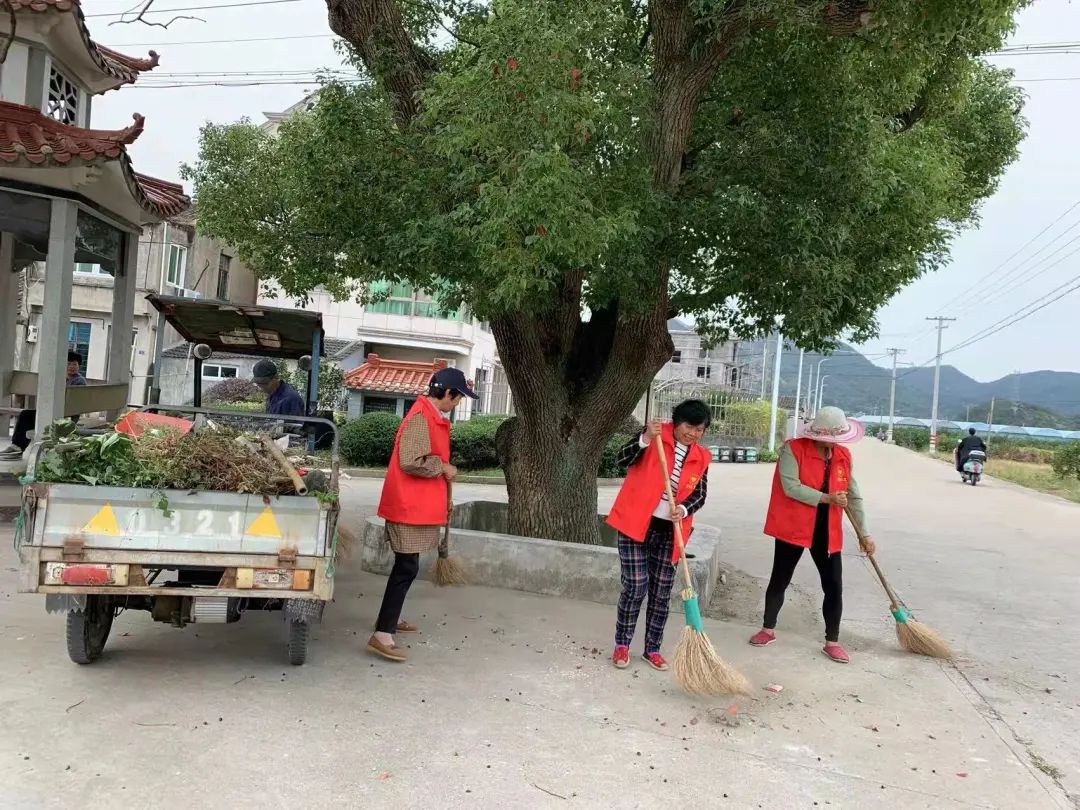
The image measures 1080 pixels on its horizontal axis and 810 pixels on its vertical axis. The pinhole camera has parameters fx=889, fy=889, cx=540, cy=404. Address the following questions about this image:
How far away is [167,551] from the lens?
4.22m

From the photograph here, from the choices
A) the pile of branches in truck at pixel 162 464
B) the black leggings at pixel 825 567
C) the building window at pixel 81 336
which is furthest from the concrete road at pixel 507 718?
the building window at pixel 81 336

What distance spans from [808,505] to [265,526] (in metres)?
3.40

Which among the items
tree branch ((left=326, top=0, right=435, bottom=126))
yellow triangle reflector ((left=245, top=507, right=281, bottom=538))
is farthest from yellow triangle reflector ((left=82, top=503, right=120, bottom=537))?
A: tree branch ((left=326, top=0, right=435, bottom=126))

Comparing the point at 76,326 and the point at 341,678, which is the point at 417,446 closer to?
the point at 341,678

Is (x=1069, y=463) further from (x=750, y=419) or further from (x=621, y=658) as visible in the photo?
(x=621, y=658)

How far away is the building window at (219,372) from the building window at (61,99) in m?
17.9

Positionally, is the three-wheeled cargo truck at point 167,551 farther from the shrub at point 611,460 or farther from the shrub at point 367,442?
the shrub at point 611,460

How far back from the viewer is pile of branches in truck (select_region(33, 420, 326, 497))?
4.23m

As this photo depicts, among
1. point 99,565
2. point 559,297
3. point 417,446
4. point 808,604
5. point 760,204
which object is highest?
point 760,204

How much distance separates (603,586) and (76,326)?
78.9 feet

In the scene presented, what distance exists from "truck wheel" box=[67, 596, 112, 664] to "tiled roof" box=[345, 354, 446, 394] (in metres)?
18.6

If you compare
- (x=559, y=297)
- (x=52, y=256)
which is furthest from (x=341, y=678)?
(x=52, y=256)

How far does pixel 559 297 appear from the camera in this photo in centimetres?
757

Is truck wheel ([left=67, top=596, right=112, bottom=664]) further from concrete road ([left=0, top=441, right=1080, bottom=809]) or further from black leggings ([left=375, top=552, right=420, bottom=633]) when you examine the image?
black leggings ([left=375, top=552, right=420, bottom=633])
